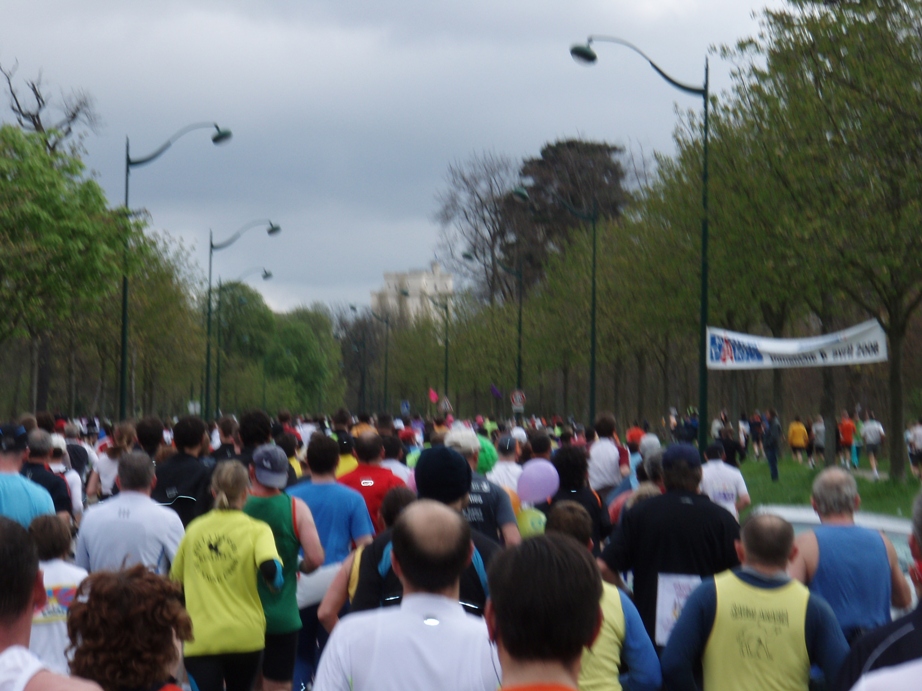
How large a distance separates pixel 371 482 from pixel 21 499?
91.5 inches

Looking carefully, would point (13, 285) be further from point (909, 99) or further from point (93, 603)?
point (93, 603)

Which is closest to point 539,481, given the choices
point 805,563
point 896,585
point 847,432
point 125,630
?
point 805,563

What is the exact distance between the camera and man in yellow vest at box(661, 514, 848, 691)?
204 inches

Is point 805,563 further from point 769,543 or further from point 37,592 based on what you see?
point 37,592

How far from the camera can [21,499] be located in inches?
327

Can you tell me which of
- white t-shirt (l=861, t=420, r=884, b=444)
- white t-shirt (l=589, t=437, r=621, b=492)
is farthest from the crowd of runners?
white t-shirt (l=861, t=420, r=884, b=444)

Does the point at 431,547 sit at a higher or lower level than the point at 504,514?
higher

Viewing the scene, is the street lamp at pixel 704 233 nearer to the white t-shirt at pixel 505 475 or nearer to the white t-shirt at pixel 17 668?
the white t-shirt at pixel 505 475

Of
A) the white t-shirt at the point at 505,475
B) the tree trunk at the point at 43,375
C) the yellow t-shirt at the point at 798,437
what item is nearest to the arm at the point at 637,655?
the white t-shirt at the point at 505,475

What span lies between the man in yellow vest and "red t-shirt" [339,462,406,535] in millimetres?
4003

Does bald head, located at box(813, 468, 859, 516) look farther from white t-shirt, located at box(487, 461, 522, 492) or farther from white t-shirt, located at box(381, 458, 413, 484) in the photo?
white t-shirt, located at box(381, 458, 413, 484)

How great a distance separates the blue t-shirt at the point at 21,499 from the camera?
325 inches

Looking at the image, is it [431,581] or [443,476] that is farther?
[443,476]

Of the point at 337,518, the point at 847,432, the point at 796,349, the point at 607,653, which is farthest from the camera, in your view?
the point at 847,432
